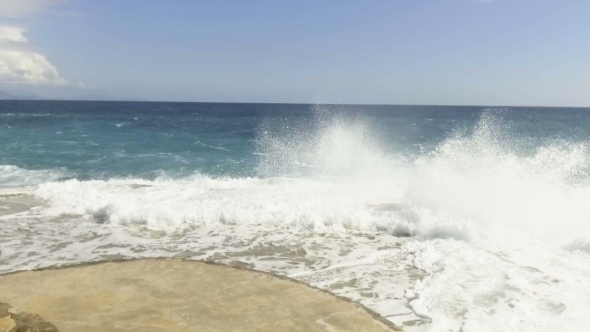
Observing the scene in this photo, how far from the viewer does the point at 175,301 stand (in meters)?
5.46

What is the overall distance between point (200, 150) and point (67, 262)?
18317 mm

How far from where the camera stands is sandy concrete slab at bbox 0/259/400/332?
Result: 16.1 ft

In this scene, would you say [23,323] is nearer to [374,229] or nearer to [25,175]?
[374,229]

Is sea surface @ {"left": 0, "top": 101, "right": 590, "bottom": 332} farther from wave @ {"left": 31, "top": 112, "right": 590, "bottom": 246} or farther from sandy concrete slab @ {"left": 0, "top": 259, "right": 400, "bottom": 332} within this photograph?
sandy concrete slab @ {"left": 0, "top": 259, "right": 400, "bottom": 332}

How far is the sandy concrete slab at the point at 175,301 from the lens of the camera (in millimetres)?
4914

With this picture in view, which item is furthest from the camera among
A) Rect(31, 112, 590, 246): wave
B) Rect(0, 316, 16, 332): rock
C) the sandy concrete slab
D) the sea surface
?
Rect(31, 112, 590, 246): wave

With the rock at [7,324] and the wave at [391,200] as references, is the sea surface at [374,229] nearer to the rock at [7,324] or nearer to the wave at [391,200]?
the wave at [391,200]

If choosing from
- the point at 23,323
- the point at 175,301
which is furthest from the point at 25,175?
the point at 175,301

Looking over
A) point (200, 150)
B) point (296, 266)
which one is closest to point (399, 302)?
point (296, 266)

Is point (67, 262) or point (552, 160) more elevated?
point (552, 160)

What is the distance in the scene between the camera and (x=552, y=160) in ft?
50.6

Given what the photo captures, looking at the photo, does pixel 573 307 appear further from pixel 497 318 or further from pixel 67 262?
pixel 67 262

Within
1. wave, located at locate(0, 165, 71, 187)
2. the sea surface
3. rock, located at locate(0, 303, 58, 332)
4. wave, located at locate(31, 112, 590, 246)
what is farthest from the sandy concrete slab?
wave, located at locate(0, 165, 71, 187)

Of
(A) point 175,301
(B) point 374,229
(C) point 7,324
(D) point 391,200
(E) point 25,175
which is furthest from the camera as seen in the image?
(E) point 25,175
